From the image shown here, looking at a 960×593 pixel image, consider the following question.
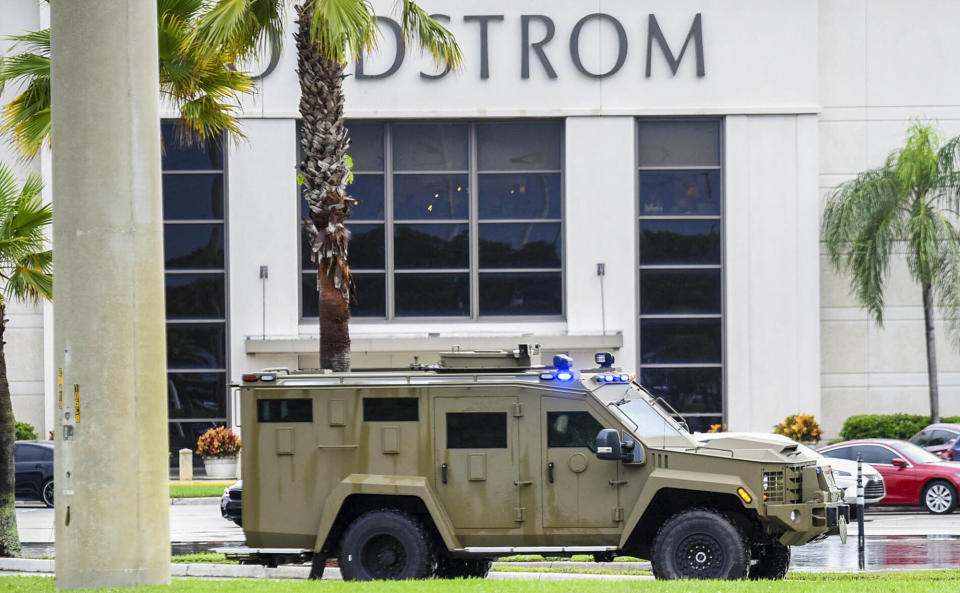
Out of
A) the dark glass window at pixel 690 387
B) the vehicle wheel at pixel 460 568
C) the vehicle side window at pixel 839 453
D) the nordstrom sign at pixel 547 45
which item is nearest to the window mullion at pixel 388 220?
the nordstrom sign at pixel 547 45

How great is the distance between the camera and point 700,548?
1248cm

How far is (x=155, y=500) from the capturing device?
1032 cm

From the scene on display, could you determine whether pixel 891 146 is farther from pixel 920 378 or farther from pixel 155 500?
pixel 155 500

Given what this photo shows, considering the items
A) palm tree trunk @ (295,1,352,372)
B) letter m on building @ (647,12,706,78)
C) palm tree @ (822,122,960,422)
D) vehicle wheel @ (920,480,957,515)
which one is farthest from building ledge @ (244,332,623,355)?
palm tree trunk @ (295,1,352,372)

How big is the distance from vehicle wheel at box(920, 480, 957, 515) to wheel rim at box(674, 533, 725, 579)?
12.4m

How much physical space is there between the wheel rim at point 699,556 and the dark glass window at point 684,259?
71.8 ft

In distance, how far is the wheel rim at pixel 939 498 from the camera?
23.4 metres

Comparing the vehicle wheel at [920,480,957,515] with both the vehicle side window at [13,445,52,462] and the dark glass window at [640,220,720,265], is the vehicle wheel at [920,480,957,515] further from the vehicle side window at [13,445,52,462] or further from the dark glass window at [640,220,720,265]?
the vehicle side window at [13,445,52,462]

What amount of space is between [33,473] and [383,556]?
629 inches

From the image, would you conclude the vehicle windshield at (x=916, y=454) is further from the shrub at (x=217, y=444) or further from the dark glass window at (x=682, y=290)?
the shrub at (x=217, y=444)

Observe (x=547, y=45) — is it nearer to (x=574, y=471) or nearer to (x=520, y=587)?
(x=574, y=471)

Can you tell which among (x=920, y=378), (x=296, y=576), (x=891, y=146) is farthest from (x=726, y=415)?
(x=296, y=576)

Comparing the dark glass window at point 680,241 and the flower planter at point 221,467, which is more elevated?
the dark glass window at point 680,241

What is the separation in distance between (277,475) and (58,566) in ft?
10.1
